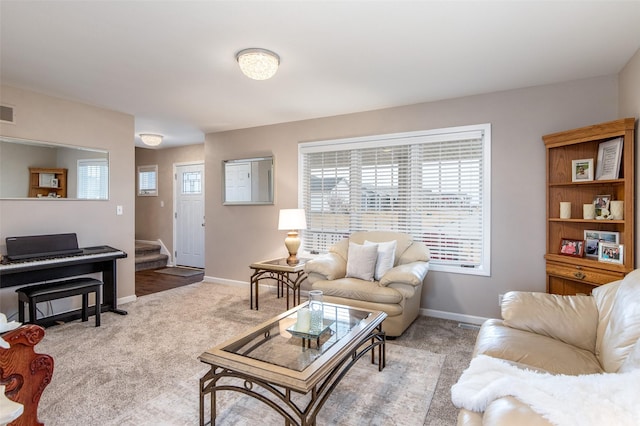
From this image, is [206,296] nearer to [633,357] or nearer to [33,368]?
[33,368]

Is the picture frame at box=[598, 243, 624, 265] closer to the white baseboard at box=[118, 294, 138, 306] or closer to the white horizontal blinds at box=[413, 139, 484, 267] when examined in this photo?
the white horizontal blinds at box=[413, 139, 484, 267]

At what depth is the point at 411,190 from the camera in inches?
154

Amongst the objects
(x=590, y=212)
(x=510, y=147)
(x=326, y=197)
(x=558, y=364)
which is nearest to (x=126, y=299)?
(x=326, y=197)

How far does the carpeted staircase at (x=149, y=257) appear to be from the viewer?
6498 millimetres

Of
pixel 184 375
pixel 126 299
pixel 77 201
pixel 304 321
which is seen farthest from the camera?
pixel 126 299

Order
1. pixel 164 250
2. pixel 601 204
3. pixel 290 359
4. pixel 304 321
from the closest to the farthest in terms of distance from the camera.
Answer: pixel 290 359
pixel 304 321
pixel 601 204
pixel 164 250

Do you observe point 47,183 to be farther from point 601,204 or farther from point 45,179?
point 601,204

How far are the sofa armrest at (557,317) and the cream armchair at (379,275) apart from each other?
922 mm

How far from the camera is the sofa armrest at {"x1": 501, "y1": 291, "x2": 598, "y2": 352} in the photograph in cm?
191

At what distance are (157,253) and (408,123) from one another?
5.77 m

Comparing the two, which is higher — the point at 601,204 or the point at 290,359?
the point at 601,204

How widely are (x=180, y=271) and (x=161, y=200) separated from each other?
1.70 meters

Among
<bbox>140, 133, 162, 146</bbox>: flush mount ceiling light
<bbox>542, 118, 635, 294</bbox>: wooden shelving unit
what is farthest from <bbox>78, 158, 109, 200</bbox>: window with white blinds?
<bbox>542, 118, 635, 294</bbox>: wooden shelving unit

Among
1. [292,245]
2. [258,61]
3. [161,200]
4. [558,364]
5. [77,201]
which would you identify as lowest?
[558,364]
